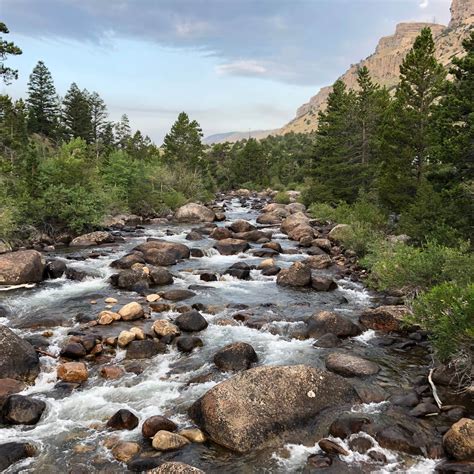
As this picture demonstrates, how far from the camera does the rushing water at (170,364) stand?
297 inches

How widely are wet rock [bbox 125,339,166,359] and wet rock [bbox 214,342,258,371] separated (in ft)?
5.45

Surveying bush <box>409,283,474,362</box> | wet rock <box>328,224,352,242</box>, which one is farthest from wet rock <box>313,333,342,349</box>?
wet rock <box>328,224,352,242</box>

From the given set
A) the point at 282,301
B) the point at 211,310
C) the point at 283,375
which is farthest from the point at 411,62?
the point at 283,375

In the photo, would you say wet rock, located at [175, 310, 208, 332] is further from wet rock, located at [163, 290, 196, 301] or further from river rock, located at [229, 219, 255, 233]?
river rock, located at [229, 219, 255, 233]

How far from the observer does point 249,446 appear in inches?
→ 308

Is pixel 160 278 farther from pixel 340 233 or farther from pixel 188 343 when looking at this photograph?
pixel 340 233

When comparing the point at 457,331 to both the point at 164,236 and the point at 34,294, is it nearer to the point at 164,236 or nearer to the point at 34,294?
Answer: the point at 34,294

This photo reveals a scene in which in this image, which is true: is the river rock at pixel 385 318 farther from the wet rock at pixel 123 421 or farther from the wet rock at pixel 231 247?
the wet rock at pixel 231 247

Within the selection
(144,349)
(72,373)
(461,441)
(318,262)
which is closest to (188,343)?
(144,349)

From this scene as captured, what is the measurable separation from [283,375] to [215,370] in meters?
2.37

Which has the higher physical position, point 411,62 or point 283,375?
point 411,62

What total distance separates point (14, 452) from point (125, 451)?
185 centimetres

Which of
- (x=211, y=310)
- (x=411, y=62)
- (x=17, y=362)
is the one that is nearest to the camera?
(x=17, y=362)

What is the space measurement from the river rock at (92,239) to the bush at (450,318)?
20580 mm
